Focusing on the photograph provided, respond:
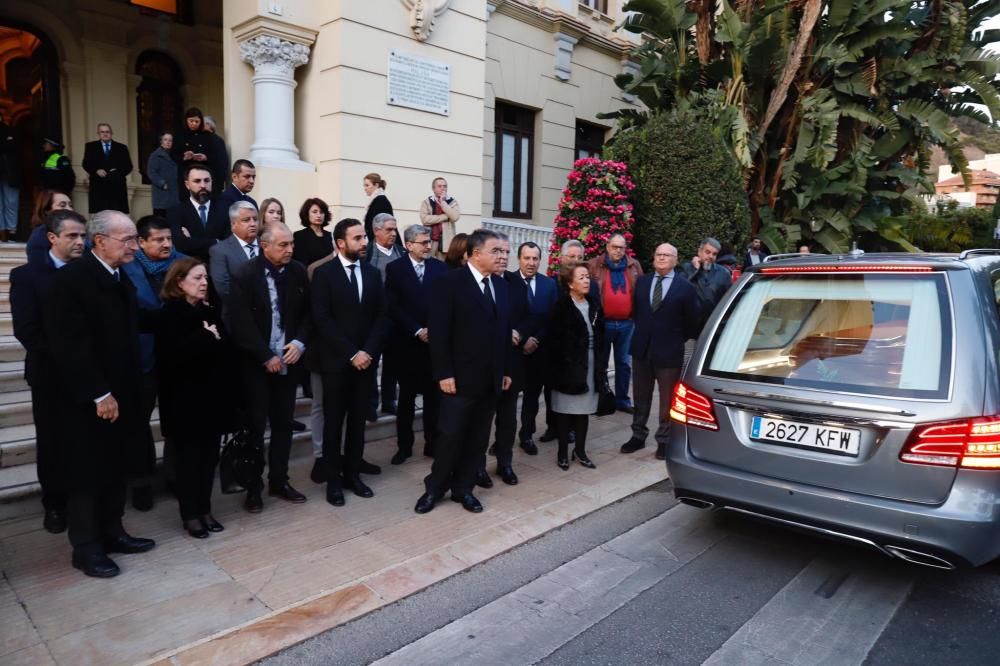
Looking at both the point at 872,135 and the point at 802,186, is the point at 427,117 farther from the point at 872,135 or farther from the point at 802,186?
the point at 872,135

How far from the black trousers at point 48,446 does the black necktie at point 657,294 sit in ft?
14.9

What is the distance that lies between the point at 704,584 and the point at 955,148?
12.4 m

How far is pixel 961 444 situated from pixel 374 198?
260 inches

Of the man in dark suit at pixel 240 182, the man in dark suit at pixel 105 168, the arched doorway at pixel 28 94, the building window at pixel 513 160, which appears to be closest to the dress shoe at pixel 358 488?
the man in dark suit at pixel 240 182

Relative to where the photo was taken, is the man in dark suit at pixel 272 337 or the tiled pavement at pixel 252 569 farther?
the man in dark suit at pixel 272 337

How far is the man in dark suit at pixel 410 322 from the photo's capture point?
577 centimetres

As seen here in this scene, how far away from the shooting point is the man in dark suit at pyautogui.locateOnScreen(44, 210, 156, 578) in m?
3.57


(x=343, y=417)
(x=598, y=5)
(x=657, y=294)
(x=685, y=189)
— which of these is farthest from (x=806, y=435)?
(x=598, y=5)

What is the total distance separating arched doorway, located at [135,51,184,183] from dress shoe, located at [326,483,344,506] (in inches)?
281

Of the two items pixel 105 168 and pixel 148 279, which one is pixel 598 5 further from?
pixel 148 279

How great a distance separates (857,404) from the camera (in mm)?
3430

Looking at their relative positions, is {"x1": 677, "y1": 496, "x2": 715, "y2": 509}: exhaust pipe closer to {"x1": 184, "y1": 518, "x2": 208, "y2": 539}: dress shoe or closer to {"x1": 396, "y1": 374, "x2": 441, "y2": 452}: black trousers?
{"x1": 396, "y1": 374, "x2": 441, "y2": 452}: black trousers

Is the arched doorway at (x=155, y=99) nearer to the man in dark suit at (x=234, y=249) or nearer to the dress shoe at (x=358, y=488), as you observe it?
the man in dark suit at (x=234, y=249)

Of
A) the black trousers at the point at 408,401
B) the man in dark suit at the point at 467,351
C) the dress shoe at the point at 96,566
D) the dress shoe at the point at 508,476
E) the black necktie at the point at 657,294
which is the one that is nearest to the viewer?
the dress shoe at the point at 96,566
